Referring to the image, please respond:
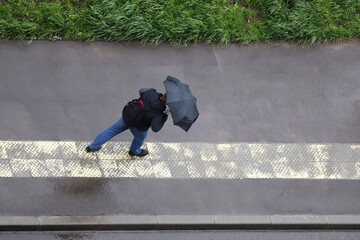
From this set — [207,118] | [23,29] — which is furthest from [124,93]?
[23,29]

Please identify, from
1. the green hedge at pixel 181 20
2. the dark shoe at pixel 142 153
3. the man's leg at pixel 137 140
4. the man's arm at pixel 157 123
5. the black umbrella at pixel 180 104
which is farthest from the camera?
the green hedge at pixel 181 20

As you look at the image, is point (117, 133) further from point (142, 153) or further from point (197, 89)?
point (197, 89)

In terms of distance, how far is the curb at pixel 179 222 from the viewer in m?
6.89

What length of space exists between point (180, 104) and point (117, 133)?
50.2 inches

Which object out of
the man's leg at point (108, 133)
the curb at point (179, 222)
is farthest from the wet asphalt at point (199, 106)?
the man's leg at point (108, 133)

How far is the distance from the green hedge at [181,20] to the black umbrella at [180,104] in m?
2.44

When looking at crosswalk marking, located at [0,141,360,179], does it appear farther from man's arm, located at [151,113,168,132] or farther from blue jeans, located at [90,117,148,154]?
man's arm, located at [151,113,168,132]

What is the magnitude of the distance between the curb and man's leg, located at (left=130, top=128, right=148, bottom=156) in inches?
40.4

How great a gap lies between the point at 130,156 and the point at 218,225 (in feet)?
5.80

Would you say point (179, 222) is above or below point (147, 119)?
below

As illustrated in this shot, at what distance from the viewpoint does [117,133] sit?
23.4ft

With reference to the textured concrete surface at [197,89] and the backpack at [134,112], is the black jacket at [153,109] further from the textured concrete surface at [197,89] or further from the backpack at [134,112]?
the textured concrete surface at [197,89]

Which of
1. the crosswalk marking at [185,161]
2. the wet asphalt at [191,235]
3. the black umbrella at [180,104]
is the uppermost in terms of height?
the black umbrella at [180,104]

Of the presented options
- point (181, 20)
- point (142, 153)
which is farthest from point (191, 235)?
point (181, 20)
